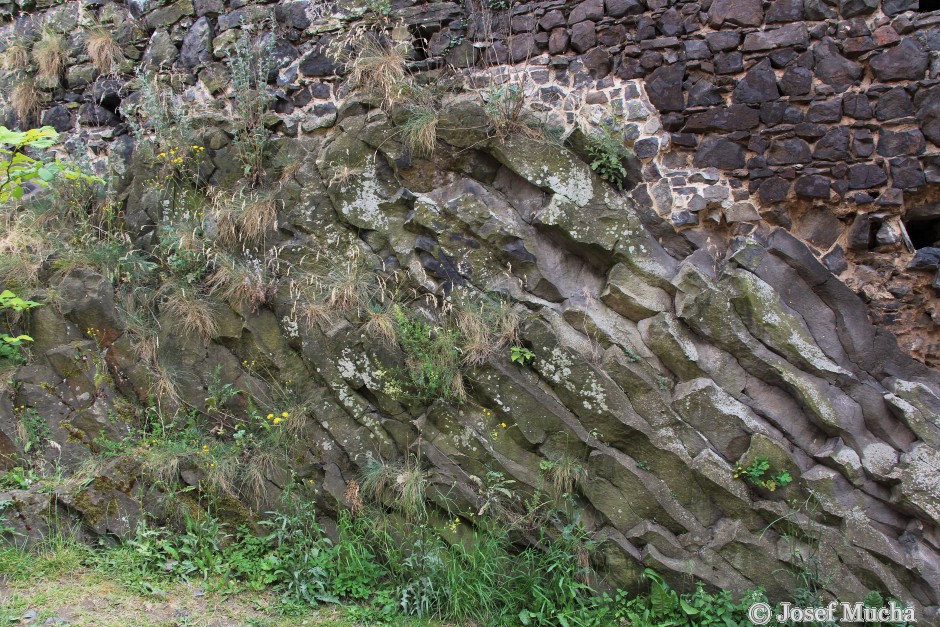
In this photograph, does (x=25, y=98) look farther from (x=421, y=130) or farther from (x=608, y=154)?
(x=608, y=154)

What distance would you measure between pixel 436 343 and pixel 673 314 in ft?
5.38

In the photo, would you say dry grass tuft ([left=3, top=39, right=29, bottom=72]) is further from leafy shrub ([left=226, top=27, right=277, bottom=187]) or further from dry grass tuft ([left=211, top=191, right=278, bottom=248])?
dry grass tuft ([left=211, top=191, right=278, bottom=248])

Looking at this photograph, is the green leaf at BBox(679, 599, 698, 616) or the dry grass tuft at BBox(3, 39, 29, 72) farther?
the dry grass tuft at BBox(3, 39, 29, 72)

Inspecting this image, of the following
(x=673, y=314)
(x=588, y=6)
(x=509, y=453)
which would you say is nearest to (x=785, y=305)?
(x=673, y=314)

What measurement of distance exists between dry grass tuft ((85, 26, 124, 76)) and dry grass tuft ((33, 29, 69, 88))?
0.33m

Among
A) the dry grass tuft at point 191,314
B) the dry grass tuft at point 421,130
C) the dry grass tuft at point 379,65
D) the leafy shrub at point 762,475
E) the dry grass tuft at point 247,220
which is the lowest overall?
the leafy shrub at point 762,475

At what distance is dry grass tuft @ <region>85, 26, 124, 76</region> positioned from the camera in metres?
6.20

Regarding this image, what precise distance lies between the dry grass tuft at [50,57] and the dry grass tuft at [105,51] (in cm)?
33

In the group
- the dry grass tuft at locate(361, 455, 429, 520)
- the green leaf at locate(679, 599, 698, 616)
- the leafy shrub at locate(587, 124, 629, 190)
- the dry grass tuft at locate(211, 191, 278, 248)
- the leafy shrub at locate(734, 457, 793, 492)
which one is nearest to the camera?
the green leaf at locate(679, 599, 698, 616)

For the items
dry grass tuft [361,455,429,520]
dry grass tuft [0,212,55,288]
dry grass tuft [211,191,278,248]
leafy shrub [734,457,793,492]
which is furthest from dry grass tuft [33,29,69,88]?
leafy shrub [734,457,793,492]

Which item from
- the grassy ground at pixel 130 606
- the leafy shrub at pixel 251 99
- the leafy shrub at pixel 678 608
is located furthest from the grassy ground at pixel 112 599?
the leafy shrub at pixel 251 99

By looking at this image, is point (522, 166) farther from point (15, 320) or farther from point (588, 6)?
point (15, 320)

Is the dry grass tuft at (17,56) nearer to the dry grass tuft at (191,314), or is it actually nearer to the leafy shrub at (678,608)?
the dry grass tuft at (191,314)

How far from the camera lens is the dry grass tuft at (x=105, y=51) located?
20.3ft
